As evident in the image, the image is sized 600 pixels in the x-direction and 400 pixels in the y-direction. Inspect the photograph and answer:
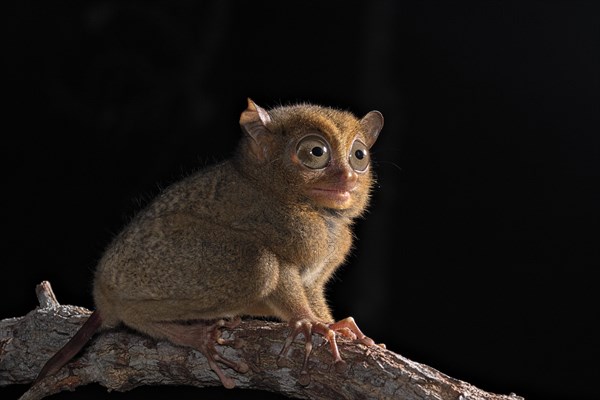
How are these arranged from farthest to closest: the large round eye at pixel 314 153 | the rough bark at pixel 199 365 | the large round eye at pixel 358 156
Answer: the large round eye at pixel 358 156 → the large round eye at pixel 314 153 → the rough bark at pixel 199 365

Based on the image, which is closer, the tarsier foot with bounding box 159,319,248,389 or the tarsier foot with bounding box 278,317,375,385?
the tarsier foot with bounding box 278,317,375,385

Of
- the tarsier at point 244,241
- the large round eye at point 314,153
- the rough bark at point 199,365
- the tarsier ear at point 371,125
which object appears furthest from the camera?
the tarsier ear at point 371,125

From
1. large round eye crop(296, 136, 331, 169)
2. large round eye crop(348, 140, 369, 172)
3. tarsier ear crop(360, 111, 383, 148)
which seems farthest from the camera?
tarsier ear crop(360, 111, 383, 148)

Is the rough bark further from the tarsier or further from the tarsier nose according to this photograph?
the tarsier nose

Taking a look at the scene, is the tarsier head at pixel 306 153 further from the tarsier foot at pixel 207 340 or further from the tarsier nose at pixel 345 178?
the tarsier foot at pixel 207 340

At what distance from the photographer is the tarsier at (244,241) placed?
4.04 meters

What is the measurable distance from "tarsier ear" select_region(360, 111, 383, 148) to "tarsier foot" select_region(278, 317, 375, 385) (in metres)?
0.89

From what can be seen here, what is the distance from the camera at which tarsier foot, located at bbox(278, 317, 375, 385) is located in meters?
3.95

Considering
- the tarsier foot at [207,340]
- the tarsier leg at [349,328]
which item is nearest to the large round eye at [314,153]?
the tarsier leg at [349,328]

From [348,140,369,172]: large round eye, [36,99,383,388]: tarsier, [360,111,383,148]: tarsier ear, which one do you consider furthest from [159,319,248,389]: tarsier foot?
[360,111,383,148]: tarsier ear

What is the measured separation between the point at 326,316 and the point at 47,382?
1.30 m

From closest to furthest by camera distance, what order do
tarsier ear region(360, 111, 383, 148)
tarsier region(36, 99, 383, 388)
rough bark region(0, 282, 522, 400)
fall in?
rough bark region(0, 282, 522, 400), tarsier region(36, 99, 383, 388), tarsier ear region(360, 111, 383, 148)

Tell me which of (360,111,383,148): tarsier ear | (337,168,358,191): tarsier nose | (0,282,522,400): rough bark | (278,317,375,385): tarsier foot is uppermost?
(360,111,383,148): tarsier ear

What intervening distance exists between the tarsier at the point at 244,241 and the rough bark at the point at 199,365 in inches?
2.6
